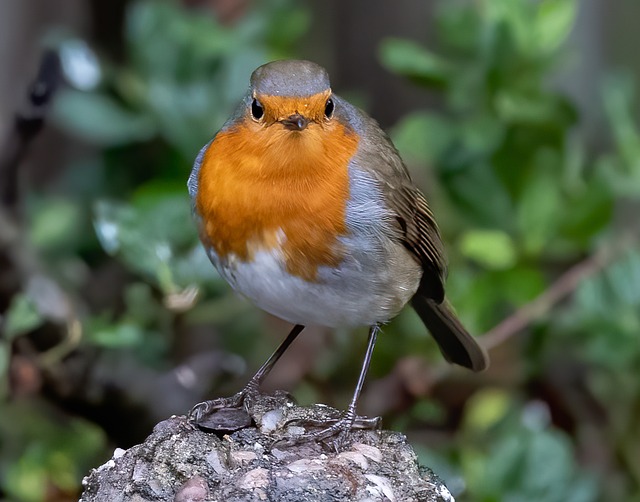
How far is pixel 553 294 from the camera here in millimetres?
3549

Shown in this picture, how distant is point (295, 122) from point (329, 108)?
14 cm

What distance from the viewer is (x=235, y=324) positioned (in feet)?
12.4

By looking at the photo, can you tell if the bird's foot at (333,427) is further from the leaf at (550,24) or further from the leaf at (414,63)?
the leaf at (550,24)

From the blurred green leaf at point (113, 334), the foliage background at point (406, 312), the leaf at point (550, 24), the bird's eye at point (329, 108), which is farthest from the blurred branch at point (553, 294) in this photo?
the bird's eye at point (329, 108)

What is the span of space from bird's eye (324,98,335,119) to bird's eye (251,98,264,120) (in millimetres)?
133

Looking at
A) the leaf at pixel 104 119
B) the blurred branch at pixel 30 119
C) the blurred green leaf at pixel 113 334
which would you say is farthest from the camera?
the leaf at pixel 104 119

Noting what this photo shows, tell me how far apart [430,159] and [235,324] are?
0.81 meters

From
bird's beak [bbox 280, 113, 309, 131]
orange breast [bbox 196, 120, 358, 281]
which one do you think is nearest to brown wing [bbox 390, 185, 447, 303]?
orange breast [bbox 196, 120, 358, 281]

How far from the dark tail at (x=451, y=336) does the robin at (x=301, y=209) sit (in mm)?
426

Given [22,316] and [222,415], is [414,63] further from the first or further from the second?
[222,415]

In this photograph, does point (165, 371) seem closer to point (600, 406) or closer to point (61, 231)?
point (61, 231)

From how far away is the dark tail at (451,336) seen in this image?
9.98ft

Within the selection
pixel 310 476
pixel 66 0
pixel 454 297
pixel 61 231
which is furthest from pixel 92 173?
pixel 310 476

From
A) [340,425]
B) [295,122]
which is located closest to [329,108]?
[295,122]
